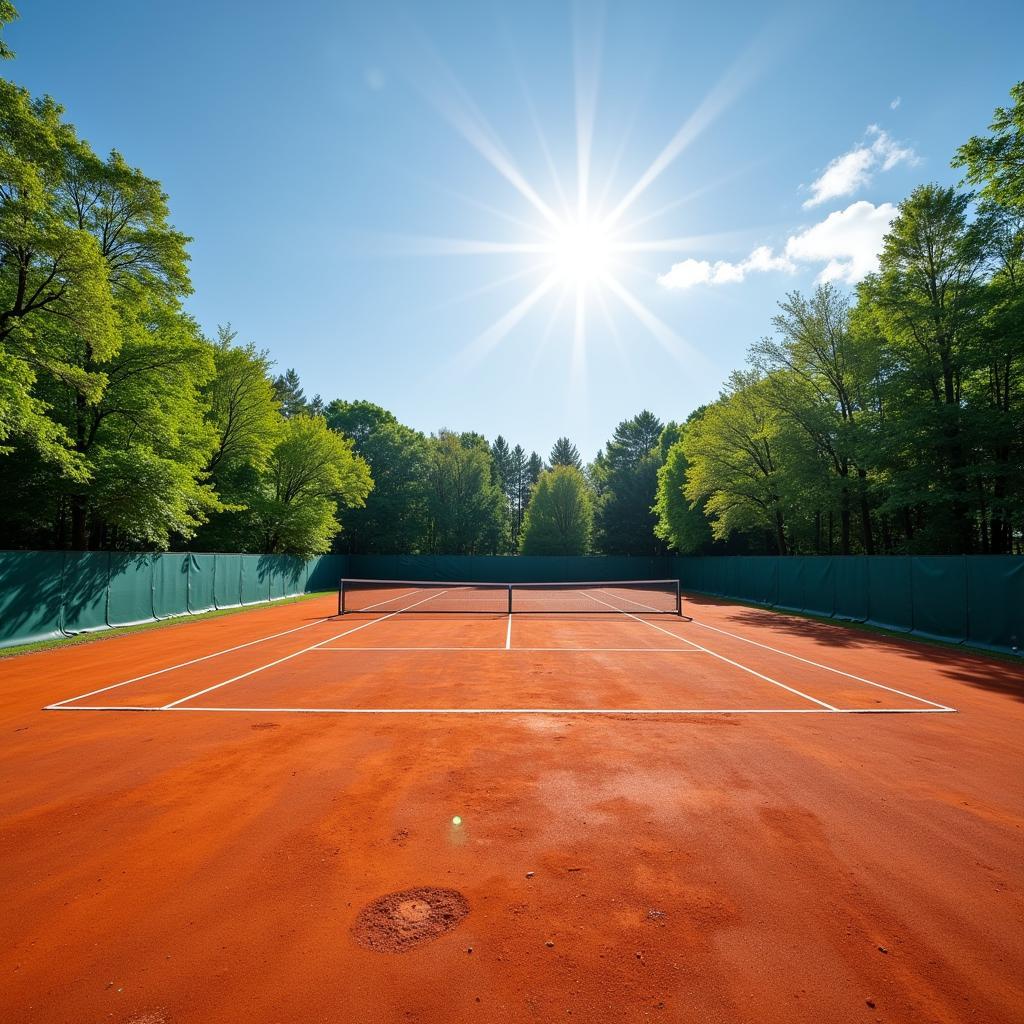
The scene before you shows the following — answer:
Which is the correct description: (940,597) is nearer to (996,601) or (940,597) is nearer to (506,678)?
(996,601)

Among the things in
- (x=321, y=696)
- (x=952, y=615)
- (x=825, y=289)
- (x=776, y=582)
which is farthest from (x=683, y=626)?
(x=825, y=289)

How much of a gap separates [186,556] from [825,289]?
35353 millimetres

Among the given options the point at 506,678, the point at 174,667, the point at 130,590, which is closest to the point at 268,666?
the point at 174,667

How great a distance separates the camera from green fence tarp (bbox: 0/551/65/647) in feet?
47.3

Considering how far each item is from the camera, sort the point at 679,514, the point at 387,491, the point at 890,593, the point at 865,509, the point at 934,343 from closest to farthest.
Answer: the point at 890,593
the point at 934,343
the point at 865,509
the point at 679,514
the point at 387,491

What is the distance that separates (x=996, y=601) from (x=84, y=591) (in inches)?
1068

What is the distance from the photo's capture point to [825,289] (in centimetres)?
2952

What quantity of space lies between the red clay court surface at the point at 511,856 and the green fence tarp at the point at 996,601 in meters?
6.29

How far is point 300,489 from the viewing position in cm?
3747

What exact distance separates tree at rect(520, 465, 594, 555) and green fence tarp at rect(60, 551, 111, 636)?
45.0m

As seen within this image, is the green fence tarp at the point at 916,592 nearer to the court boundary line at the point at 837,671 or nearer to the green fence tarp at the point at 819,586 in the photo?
the green fence tarp at the point at 819,586

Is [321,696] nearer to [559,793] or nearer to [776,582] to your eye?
[559,793]

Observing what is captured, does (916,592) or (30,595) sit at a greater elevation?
(916,592)

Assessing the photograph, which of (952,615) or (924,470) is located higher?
(924,470)
